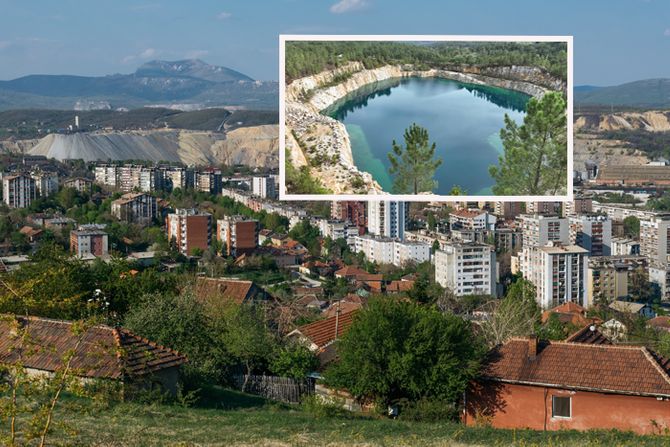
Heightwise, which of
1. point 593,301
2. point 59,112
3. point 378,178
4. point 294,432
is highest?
point 59,112

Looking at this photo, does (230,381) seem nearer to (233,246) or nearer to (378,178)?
(378,178)

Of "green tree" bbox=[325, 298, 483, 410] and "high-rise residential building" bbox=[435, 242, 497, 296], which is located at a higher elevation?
"green tree" bbox=[325, 298, 483, 410]

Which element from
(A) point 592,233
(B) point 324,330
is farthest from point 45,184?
(B) point 324,330

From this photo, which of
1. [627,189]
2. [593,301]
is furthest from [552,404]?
[627,189]

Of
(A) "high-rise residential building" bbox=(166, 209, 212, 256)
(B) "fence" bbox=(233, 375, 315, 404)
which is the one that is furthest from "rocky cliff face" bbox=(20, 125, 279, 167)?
(B) "fence" bbox=(233, 375, 315, 404)

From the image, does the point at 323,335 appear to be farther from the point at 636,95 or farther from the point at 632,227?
the point at 636,95

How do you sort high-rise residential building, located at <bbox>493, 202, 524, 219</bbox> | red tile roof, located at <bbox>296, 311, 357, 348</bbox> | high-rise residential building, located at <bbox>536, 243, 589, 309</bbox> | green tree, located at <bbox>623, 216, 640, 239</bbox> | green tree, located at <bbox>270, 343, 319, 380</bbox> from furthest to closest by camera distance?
Result: green tree, located at <bbox>623, 216, 640, 239</bbox>
high-rise residential building, located at <bbox>493, 202, 524, 219</bbox>
high-rise residential building, located at <bbox>536, 243, 589, 309</bbox>
red tile roof, located at <bbox>296, 311, 357, 348</bbox>
green tree, located at <bbox>270, 343, 319, 380</bbox>

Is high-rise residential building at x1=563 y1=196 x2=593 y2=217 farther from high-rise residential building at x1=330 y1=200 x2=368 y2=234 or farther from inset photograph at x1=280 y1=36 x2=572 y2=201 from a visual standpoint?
inset photograph at x1=280 y1=36 x2=572 y2=201
